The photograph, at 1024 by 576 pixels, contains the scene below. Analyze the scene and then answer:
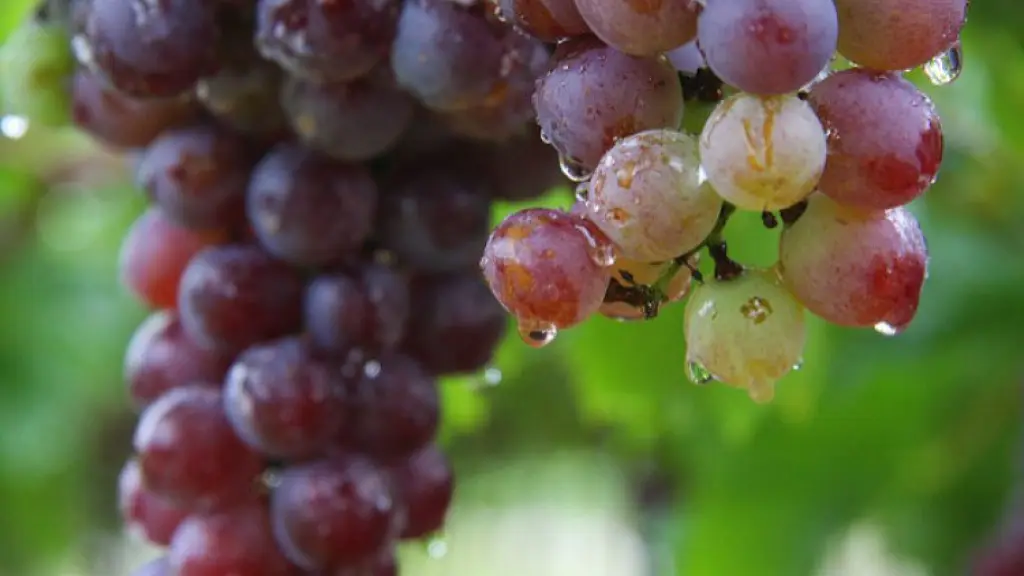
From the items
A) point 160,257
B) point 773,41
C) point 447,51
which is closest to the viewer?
point 773,41

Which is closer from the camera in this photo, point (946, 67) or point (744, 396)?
point (946, 67)

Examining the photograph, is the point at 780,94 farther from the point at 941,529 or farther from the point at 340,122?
the point at 941,529

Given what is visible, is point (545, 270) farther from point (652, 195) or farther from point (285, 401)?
point (285, 401)

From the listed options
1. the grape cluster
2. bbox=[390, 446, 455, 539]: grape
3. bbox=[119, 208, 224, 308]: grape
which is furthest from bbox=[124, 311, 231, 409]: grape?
the grape cluster

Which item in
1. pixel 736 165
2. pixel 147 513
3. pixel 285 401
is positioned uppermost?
pixel 736 165

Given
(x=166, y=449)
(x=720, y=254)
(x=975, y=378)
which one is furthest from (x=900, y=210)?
(x=975, y=378)

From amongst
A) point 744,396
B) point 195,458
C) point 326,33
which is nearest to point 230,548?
point 195,458
